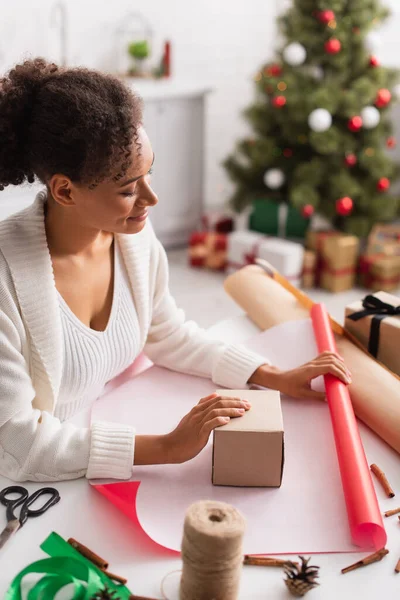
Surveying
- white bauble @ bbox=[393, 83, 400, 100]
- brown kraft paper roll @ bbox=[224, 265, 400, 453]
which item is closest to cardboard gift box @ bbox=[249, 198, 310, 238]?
white bauble @ bbox=[393, 83, 400, 100]

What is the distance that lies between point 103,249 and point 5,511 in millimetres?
520

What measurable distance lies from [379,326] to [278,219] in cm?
253

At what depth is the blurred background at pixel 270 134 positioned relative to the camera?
3.60 metres

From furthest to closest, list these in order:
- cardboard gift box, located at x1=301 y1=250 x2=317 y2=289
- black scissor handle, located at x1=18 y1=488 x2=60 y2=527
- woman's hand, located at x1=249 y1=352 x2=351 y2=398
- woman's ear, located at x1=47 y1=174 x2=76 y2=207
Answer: cardboard gift box, located at x1=301 y1=250 x2=317 y2=289 → woman's hand, located at x1=249 y1=352 x2=351 y2=398 → woman's ear, located at x1=47 y1=174 x2=76 y2=207 → black scissor handle, located at x1=18 y1=488 x2=60 y2=527

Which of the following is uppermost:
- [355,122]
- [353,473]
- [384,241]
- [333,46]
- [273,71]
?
[333,46]

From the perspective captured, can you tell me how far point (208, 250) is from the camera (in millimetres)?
3971

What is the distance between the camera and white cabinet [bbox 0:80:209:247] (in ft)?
12.9

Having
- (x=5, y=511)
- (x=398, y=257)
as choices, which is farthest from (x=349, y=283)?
(x=5, y=511)

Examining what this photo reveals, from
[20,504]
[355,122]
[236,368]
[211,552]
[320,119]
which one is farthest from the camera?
[355,122]

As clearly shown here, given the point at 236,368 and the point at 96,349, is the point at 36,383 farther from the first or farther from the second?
the point at 236,368

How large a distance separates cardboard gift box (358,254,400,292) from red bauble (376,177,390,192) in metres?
0.33

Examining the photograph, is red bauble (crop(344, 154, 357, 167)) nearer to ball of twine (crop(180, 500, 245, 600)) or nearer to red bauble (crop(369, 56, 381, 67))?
red bauble (crop(369, 56, 381, 67))

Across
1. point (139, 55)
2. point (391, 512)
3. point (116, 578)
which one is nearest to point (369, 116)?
point (139, 55)

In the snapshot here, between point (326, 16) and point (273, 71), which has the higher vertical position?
point (326, 16)
